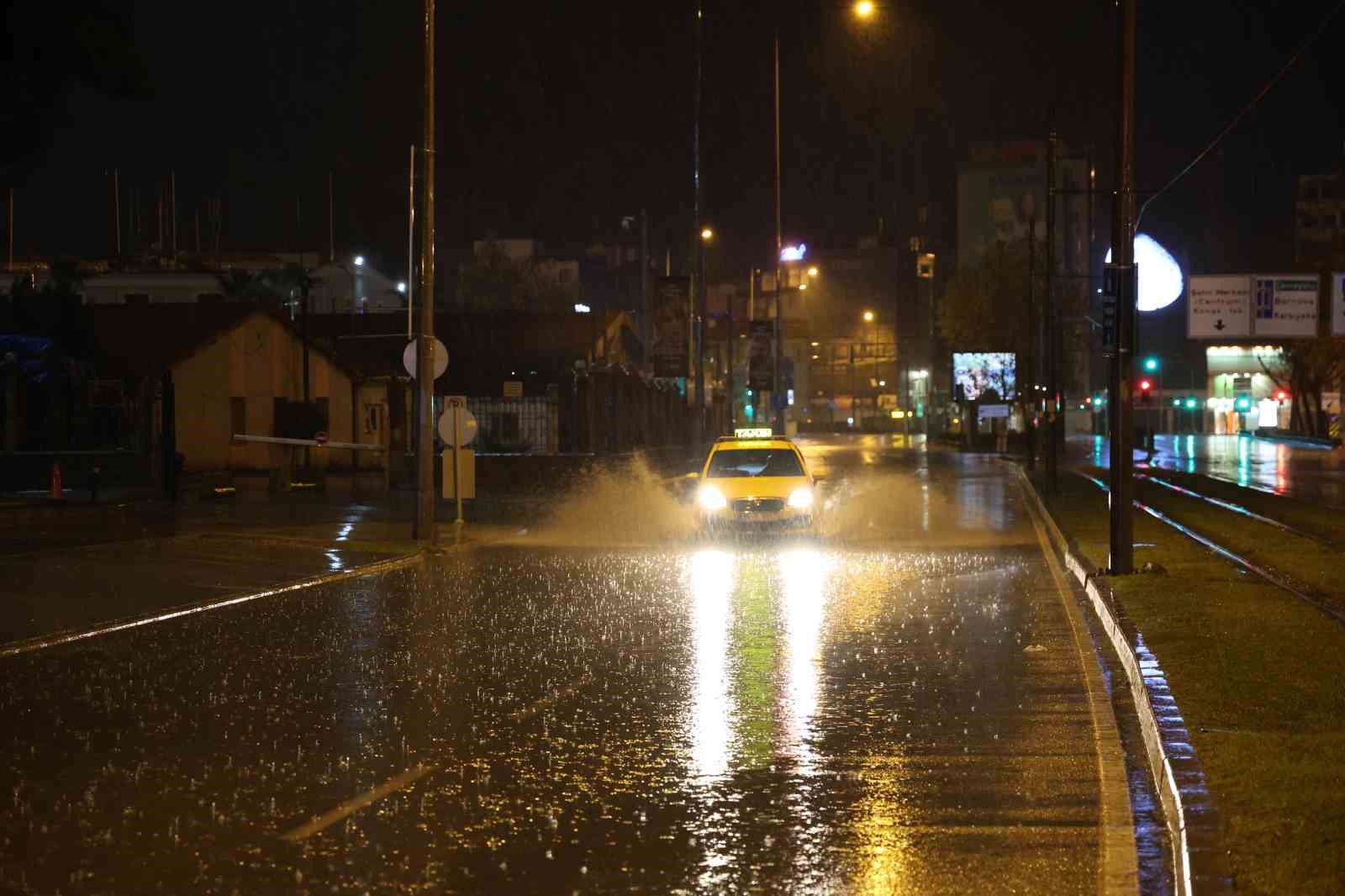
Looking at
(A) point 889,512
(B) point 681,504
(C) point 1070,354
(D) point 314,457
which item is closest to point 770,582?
(A) point 889,512

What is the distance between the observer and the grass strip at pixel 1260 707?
6301 millimetres

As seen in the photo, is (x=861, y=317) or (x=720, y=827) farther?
(x=861, y=317)

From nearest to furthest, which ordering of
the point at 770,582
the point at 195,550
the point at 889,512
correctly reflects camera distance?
the point at 770,582 < the point at 195,550 < the point at 889,512

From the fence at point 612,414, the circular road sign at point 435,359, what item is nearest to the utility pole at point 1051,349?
the fence at point 612,414

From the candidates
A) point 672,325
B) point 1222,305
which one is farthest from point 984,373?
point 672,325

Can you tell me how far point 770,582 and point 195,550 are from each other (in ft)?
28.5

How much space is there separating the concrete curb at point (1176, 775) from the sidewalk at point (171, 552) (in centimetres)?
888

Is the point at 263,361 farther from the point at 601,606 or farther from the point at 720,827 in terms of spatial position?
the point at 720,827

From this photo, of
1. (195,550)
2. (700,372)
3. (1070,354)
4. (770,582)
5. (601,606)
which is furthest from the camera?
(1070,354)

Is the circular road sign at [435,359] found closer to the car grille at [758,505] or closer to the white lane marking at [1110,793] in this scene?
the car grille at [758,505]

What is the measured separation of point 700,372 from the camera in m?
54.2

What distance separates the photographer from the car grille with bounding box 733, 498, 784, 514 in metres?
24.2

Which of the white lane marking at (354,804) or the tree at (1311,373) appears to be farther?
the tree at (1311,373)

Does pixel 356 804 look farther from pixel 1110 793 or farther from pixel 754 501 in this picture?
pixel 754 501
